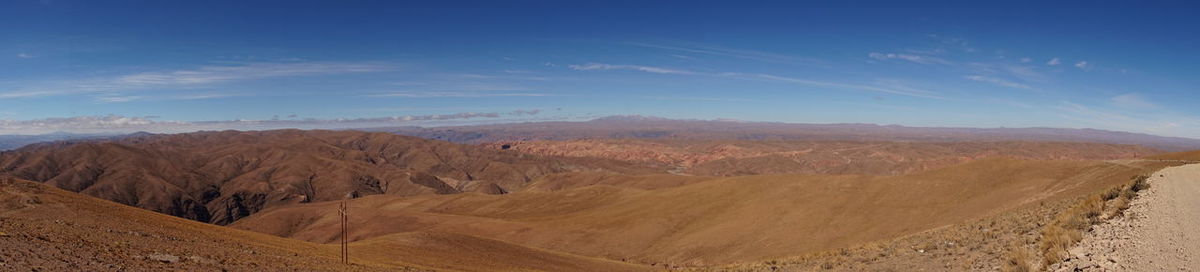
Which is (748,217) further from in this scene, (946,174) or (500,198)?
(500,198)

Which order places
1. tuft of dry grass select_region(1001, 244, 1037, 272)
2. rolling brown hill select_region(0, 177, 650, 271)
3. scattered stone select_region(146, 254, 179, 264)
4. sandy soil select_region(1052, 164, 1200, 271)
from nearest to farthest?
sandy soil select_region(1052, 164, 1200, 271)
tuft of dry grass select_region(1001, 244, 1037, 272)
rolling brown hill select_region(0, 177, 650, 271)
scattered stone select_region(146, 254, 179, 264)

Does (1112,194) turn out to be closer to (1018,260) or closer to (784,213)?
(1018,260)

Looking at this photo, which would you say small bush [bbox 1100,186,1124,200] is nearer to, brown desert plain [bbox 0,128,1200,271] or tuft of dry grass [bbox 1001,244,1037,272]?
brown desert plain [bbox 0,128,1200,271]

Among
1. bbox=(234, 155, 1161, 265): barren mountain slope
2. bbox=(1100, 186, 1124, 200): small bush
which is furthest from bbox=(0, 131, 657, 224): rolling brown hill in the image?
bbox=(1100, 186, 1124, 200): small bush

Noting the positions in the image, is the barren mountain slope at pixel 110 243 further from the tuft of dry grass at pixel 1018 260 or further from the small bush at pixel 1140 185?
the small bush at pixel 1140 185

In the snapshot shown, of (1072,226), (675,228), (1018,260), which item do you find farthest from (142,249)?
(675,228)

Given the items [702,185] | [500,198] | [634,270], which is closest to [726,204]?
[702,185]

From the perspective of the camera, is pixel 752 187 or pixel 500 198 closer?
pixel 752 187
